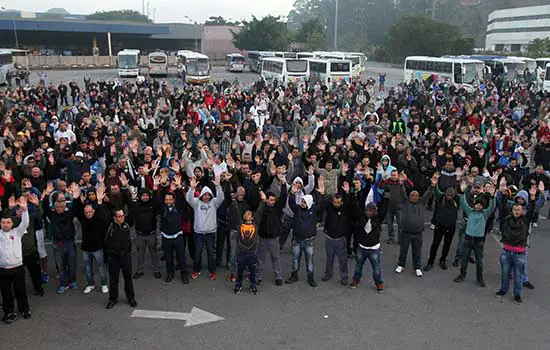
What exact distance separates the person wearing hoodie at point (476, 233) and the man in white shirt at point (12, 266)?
6216mm

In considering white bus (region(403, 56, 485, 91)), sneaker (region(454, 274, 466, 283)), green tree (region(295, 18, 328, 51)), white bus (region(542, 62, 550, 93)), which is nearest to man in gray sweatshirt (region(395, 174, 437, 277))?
sneaker (region(454, 274, 466, 283))

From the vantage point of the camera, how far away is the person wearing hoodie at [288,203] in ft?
26.1

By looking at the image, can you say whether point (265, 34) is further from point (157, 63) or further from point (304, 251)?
point (304, 251)

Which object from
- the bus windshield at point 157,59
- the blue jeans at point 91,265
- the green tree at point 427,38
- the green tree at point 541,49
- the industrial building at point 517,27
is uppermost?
the industrial building at point 517,27

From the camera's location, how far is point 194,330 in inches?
258

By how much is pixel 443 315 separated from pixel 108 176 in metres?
5.83

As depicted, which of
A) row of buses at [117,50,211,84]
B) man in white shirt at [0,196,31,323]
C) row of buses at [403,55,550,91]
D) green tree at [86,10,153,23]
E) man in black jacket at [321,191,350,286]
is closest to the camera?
man in white shirt at [0,196,31,323]

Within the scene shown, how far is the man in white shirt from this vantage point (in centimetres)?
637

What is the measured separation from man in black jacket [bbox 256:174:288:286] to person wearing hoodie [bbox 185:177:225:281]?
0.76m

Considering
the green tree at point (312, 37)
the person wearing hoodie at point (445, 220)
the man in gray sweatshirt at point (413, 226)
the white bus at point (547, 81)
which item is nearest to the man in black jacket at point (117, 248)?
the man in gray sweatshirt at point (413, 226)

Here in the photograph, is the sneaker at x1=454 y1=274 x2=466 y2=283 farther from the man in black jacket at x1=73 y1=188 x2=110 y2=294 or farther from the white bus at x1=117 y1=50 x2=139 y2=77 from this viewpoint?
the white bus at x1=117 y1=50 x2=139 y2=77

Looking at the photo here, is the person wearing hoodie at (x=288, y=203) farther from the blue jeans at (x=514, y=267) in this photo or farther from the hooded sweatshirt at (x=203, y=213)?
the blue jeans at (x=514, y=267)

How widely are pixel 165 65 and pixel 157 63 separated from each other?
739 mm

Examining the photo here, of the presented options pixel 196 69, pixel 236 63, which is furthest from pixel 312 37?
pixel 196 69
